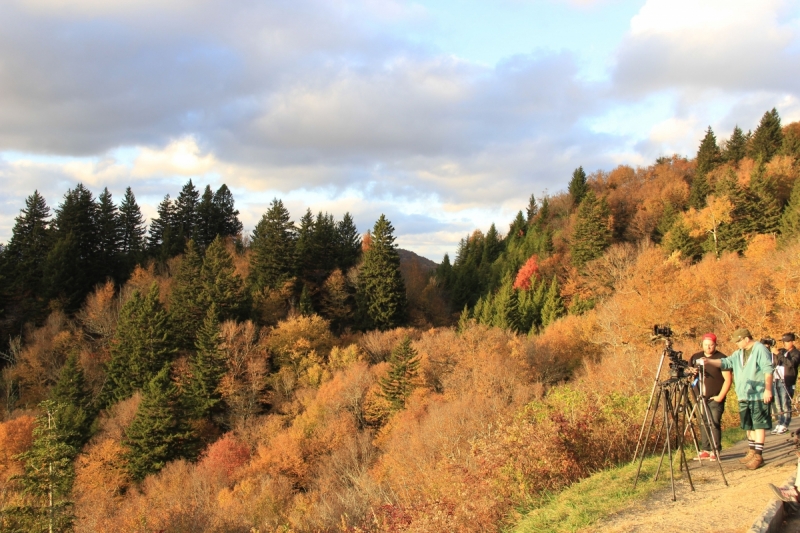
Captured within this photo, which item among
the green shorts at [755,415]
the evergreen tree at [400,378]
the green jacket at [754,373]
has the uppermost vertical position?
the green jacket at [754,373]

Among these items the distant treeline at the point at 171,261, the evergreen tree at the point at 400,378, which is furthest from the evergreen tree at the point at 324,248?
the evergreen tree at the point at 400,378

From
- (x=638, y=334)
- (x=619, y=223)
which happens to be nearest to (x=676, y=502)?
(x=638, y=334)

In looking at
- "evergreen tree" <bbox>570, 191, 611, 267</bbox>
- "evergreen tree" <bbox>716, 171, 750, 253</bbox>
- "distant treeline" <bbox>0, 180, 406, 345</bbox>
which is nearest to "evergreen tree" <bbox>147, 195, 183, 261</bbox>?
"distant treeline" <bbox>0, 180, 406, 345</bbox>

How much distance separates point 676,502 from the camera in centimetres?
611

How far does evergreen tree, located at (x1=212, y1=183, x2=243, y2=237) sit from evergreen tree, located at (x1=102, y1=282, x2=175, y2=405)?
84.0 ft

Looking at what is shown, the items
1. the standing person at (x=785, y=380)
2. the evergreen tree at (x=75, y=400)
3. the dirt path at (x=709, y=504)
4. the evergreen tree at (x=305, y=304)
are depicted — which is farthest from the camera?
the evergreen tree at (x=305, y=304)

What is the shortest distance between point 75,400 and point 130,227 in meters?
30.4

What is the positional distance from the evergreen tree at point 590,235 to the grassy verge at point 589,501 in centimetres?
5353

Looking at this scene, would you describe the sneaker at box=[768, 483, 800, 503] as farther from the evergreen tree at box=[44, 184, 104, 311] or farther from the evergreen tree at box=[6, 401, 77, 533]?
the evergreen tree at box=[44, 184, 104, 311]

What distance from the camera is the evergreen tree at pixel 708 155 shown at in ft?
212

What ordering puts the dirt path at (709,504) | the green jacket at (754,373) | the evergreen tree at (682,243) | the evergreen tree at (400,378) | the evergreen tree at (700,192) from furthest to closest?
the evergreen tree at (700,192)
the evergreen tree at (682,243)
the evergreen tree at (400,378)
the green jacket at (754,373)
the dirt path at (709,504)

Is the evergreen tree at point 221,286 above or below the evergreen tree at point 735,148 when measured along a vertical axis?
below

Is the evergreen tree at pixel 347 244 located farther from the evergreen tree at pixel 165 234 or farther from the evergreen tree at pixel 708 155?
the evergreen tree at pixel 708 155

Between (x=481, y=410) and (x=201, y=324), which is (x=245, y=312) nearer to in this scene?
(x=201, y=324)
